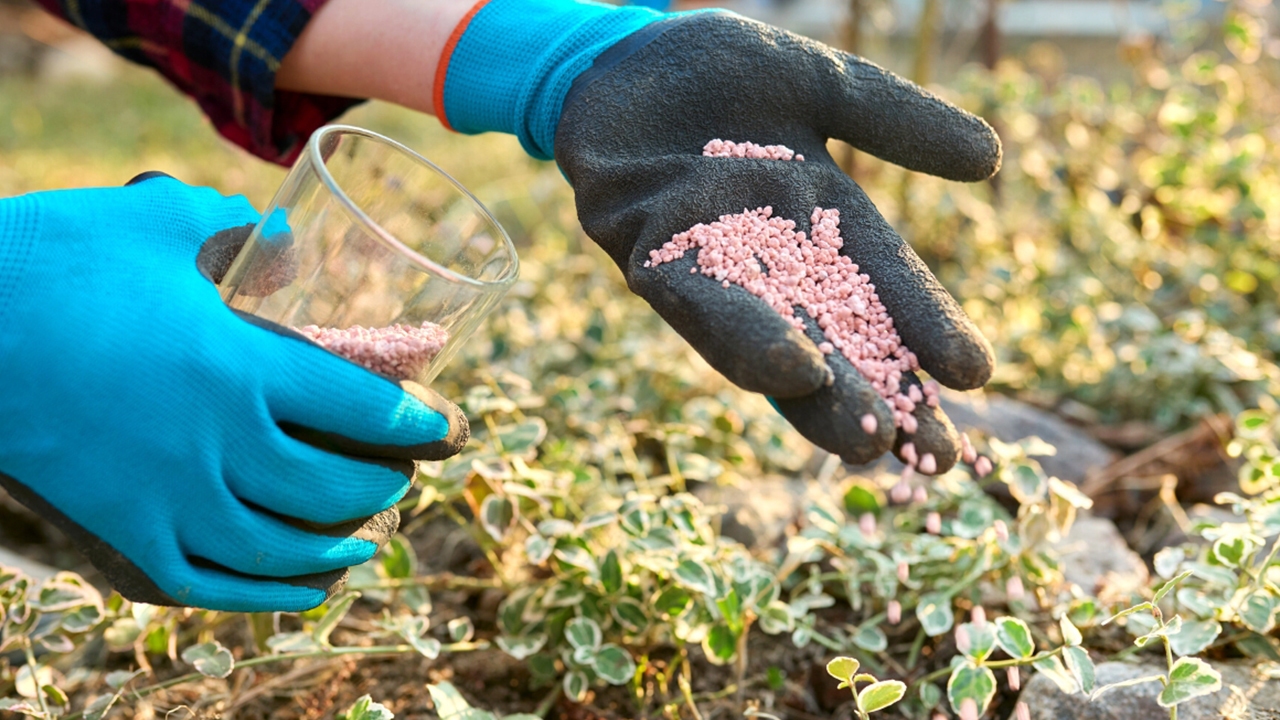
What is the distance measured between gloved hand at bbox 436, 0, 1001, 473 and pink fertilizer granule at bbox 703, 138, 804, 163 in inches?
0.6

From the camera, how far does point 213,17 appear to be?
136cm

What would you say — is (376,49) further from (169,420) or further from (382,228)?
(169,420)

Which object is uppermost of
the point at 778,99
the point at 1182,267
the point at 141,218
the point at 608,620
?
the point at 778,99

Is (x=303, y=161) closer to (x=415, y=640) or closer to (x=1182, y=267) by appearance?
(x=415, y=640)

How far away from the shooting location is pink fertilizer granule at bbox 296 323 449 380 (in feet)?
2.80

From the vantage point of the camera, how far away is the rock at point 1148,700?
96 cm

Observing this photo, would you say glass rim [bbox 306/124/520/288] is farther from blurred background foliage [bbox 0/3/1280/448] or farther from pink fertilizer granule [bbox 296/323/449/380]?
blurred background foliage [bbox 0/3/1280/448]

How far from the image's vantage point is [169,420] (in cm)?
80

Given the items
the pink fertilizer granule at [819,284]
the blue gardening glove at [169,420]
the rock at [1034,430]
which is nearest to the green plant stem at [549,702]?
the blue gardening glove at [169,420]

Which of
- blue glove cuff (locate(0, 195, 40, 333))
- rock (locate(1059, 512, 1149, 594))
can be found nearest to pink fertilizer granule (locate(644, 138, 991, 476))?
rock (locate(1059, 512, 1149, 594))

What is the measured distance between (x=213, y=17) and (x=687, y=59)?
721mm

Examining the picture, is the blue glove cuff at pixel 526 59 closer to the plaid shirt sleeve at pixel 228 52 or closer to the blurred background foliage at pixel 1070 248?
the plaid shirt sleeve at pixel 228 52

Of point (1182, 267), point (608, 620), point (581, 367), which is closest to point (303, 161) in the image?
point (608, 620)

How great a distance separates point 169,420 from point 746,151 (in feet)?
1.99
